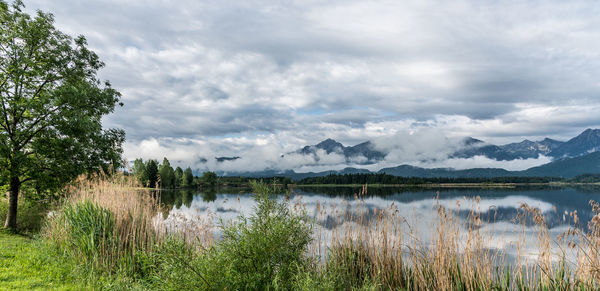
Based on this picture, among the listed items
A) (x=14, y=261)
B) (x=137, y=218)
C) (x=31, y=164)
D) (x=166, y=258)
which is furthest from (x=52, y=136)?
(x=166, y=258)

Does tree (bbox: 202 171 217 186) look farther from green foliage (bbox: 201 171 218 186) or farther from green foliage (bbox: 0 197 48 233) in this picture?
green foliage (bbox: 0 197 48 233)

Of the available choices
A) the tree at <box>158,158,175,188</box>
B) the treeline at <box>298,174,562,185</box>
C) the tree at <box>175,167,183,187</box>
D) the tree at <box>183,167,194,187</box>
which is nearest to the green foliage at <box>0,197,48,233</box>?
the tree at <box>158,158,175,188</box>

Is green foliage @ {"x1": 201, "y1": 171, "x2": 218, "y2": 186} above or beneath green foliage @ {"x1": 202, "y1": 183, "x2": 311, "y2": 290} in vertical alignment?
beneath

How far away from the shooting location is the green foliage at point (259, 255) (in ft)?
15.9

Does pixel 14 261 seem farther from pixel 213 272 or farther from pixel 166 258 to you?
pixel 213 272

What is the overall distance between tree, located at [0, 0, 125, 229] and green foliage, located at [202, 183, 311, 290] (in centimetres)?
1270

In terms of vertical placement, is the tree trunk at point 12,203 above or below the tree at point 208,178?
above

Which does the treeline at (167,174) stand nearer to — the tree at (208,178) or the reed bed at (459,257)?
the tree at (208,178)

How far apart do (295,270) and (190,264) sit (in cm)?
169

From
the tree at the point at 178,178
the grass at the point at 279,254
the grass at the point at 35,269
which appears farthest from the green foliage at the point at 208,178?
the grass at the point at 35,269

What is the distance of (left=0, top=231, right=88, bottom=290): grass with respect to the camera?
7.25 metres

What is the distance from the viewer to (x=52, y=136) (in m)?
14.2

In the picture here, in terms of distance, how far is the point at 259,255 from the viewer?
5094mm

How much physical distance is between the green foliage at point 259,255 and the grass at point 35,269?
4507 millimetres
